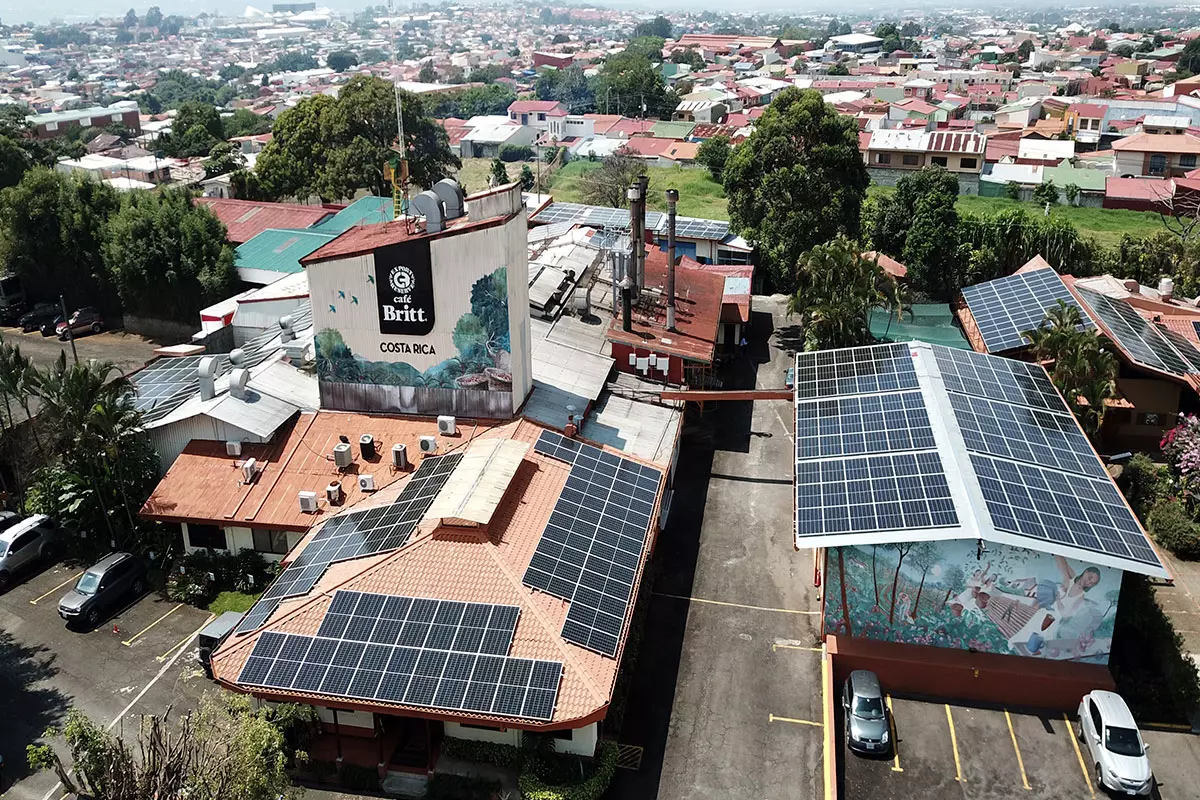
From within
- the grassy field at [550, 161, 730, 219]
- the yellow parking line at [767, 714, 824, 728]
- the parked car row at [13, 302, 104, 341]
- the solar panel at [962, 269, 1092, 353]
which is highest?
the solar panel at [962, 269, 1092, 353]

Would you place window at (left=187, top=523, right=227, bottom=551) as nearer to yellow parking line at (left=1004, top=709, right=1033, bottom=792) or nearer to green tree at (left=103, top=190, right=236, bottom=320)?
yellow parking line at (left=1004, top=709, right=1033, bottom=792)

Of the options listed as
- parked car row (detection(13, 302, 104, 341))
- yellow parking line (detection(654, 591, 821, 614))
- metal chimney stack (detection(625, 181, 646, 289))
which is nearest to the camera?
yellow parking line (detection(654, 591, 821, 614))

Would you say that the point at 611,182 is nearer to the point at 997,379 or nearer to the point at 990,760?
the point at 997,379

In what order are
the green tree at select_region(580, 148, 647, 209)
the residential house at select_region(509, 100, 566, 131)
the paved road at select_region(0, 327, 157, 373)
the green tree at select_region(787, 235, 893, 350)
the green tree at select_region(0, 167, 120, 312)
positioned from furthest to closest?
the residential house at select_region(509, 100, 566, 131)
the green tree at select_region(580, 148, 647, 209)
the green tree at select_region(0, 167, 120, 312)
the paved road at select_region(0, 327, 157, 373)
the green tree at select_region(787, 235, 893, 350)

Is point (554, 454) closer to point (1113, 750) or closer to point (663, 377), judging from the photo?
point (663, 377)

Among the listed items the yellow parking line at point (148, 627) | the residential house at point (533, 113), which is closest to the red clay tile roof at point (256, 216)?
the yellow parking line at point (148, 627)

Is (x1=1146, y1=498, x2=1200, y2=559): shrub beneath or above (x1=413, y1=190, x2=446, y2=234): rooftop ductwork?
beneath

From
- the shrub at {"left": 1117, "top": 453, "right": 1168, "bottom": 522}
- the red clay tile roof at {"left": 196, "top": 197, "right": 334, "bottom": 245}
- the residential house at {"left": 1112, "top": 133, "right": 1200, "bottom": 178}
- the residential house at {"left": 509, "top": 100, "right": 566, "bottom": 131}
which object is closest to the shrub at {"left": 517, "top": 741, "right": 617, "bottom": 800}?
the shrub at {"left": 1117, "top": 453, "right": 1168, "bottom": 522}
